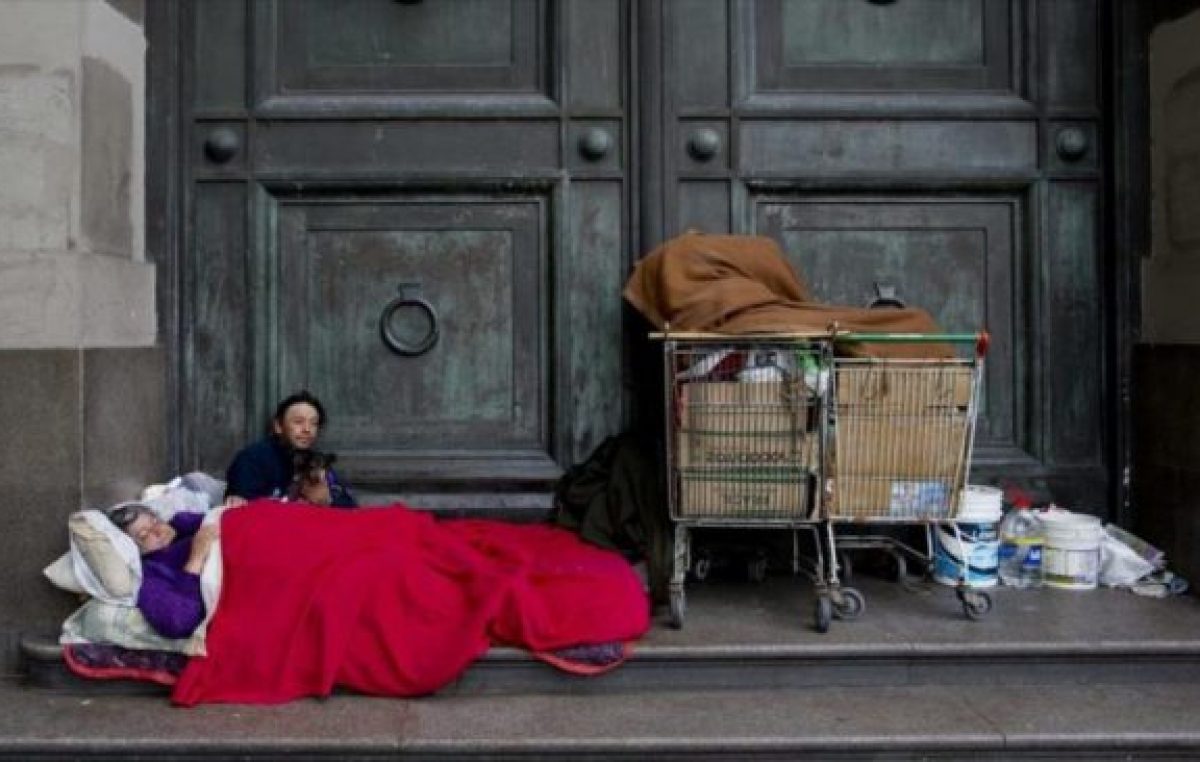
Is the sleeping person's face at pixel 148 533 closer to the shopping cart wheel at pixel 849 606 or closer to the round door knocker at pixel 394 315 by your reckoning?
the round door knocker at pixel 394 315

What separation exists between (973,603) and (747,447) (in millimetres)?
1031

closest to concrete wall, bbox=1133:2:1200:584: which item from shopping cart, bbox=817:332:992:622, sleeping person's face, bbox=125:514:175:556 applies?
shopping cart, bbox=817:332:992:622

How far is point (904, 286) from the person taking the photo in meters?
5.75

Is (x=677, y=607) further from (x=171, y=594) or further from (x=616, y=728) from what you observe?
(x=171, y=594)

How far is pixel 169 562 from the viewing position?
455cm

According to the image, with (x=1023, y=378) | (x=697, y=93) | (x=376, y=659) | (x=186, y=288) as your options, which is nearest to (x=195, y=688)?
(x=376, y=659)

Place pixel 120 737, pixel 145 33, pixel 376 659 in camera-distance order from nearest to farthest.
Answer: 1. pixel 120 737
2. pixel 376 659
3. pixel 145 33

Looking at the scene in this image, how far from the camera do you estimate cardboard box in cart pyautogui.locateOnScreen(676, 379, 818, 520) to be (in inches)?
182

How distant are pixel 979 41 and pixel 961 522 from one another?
7.32 feet

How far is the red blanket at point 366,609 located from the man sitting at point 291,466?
486mm

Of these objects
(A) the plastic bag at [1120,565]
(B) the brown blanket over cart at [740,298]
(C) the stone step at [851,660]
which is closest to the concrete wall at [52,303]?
(C) the stone step at [851,660]

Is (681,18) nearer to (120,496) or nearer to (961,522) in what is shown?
(961,522)

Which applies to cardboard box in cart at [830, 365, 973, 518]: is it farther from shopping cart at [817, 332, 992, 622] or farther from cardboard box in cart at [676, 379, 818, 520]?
cardboard box in cart at [676, 379, 818, 520]

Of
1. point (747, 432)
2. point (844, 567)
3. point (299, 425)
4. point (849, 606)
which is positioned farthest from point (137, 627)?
point (844, 567)
